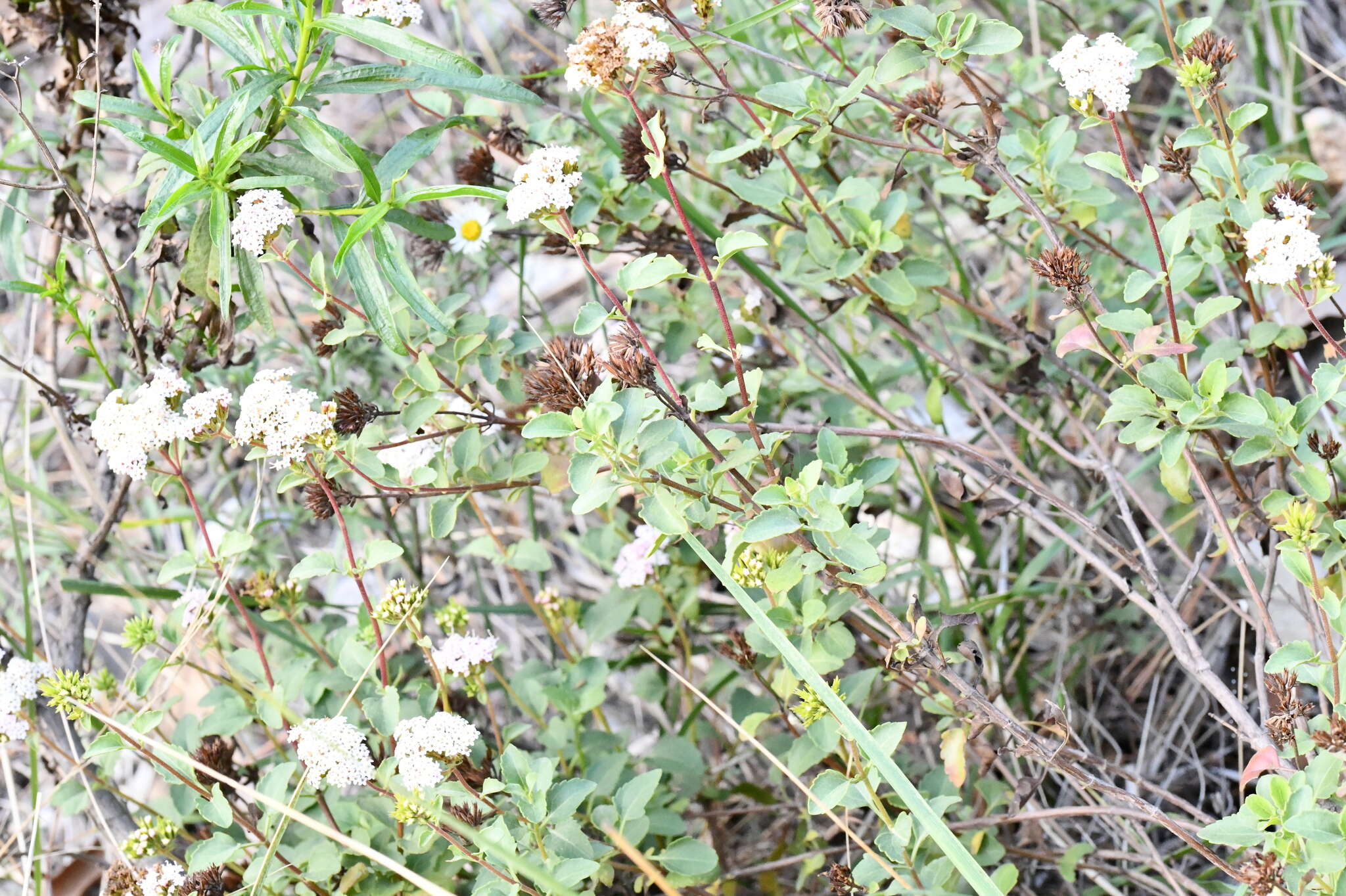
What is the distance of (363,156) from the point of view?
58.0 inches

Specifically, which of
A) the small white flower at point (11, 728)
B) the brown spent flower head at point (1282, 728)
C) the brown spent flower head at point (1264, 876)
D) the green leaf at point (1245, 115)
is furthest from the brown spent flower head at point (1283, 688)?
the small white flower at point (11, 728)

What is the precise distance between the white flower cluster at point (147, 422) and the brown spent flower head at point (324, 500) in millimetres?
160

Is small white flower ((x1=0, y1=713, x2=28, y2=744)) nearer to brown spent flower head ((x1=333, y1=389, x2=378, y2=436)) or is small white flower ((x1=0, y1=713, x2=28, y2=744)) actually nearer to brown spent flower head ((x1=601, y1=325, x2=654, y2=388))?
brown spent flower head ((x1=333, y1=389, x2=378, y2=436))

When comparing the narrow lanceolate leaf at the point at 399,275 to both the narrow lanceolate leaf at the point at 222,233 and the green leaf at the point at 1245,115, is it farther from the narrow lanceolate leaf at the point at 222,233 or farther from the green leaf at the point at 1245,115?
the green leaf at the point at 1245,115

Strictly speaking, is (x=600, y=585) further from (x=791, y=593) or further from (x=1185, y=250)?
(x=1185, y=250)

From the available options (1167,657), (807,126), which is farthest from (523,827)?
(1167,657)

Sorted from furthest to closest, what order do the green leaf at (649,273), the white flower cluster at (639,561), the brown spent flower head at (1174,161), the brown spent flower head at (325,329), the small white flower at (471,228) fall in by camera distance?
the small white flower at (471,228)
the white flower cluster at (639,561)
the brown spent flower head at (325,329)
the brown spent flower head at (1174,161)
the green leaf at (649,273)

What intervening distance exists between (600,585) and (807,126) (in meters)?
1.29

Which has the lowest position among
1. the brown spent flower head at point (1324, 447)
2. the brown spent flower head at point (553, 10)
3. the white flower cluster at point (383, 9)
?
the brown spent flower head at point (1324, 447)

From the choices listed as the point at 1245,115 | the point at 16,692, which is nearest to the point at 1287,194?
the point at 1245,115

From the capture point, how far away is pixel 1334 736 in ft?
3.87

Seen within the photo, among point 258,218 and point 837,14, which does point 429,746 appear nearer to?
point 258,218

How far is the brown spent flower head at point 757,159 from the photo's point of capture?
5.98ft

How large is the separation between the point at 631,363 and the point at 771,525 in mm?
243
